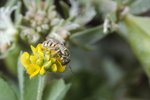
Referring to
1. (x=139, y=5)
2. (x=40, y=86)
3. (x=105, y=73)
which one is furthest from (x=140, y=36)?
(x=40, y=86)

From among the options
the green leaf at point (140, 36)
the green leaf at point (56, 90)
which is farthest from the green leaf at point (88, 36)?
the green leaf at point (56, 90)

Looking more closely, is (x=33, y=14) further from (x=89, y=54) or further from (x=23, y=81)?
(x=89, y=54)

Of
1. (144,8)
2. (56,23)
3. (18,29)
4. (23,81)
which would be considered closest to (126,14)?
(144,8)

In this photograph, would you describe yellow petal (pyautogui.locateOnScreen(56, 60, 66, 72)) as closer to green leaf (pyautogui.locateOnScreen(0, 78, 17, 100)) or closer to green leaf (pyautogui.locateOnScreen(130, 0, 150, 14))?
green leaf (pyautogui.locateOnScreen(0, 78, 17, 100))

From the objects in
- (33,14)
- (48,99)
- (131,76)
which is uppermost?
(33,14)

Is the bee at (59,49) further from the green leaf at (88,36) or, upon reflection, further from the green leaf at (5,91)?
the green leaf at (88,36)

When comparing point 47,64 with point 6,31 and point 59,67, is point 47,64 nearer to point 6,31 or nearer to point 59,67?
point 59,67

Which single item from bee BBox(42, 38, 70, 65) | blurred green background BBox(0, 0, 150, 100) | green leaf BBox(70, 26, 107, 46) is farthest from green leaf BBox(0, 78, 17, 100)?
blurred green background BBox(0, 0, 150, 100)
